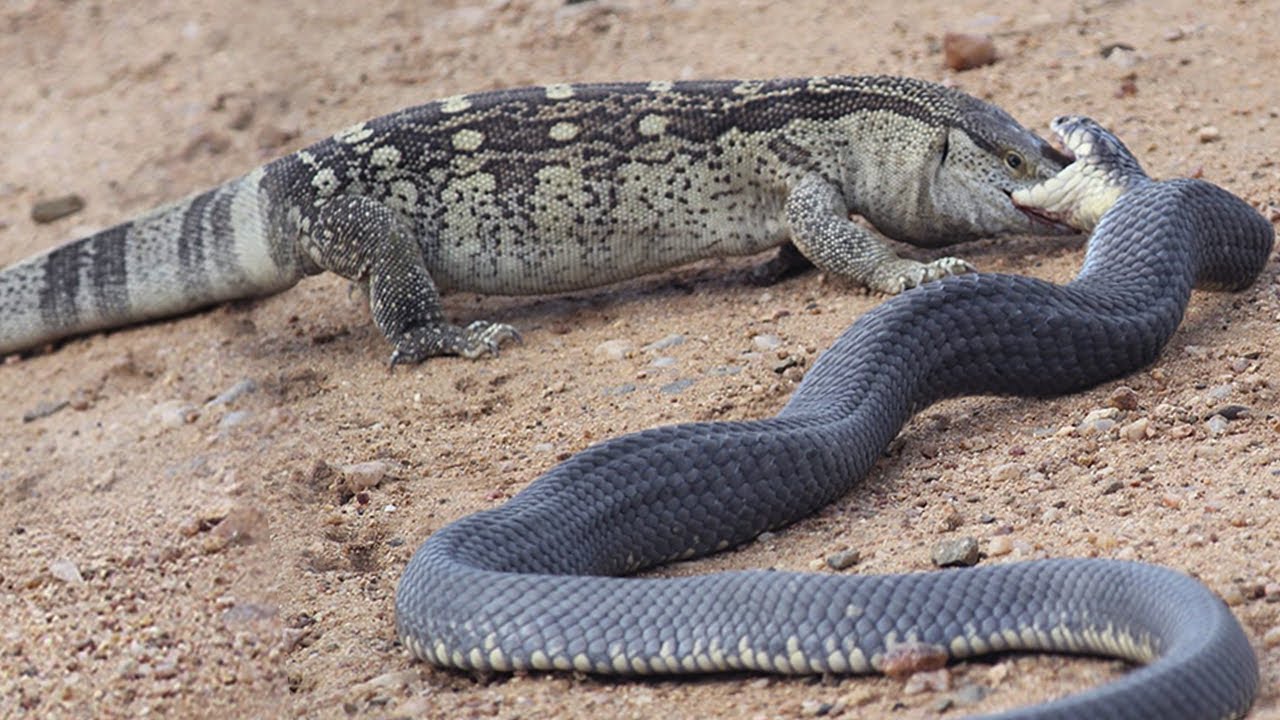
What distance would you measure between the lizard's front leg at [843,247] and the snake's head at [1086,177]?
1.50 ft

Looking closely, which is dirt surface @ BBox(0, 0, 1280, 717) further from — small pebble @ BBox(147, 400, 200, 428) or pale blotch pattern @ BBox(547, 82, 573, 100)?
pale blotch pattern @ BBox(547, 82, 573, 100)

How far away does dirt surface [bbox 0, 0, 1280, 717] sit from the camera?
4750 mm

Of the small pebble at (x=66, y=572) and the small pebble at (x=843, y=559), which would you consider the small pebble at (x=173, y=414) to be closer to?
the small pebble at (x=66, y=572)

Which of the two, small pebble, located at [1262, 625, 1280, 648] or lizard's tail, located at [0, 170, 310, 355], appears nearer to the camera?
small pebble, located at [1262, 625, 1280, 648]

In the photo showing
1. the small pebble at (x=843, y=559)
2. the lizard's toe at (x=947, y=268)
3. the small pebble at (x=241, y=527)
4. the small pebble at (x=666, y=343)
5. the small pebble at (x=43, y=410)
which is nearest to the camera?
the small pebble at (x=843, y=559)

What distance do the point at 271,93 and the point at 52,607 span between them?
20.8ft

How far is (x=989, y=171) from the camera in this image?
7.71 metres

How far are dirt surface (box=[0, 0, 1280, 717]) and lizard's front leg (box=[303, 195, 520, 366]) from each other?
0.15m

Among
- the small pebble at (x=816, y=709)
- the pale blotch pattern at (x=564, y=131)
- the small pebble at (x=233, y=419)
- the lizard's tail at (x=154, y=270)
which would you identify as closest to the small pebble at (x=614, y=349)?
the pale blotch pattern at (x=564, y=131)

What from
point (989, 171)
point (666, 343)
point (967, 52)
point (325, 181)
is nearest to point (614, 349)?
point (666, 343)

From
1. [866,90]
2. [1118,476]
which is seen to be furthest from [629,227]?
[1118,476]

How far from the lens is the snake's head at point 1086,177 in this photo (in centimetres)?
693

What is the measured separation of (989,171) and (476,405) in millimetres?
2518

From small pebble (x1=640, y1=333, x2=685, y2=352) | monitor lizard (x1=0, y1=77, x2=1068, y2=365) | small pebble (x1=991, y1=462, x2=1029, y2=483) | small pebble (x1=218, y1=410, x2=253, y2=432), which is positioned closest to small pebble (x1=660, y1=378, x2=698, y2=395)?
small pebble (x1=640, y1=333, x2=685, y2=352)
